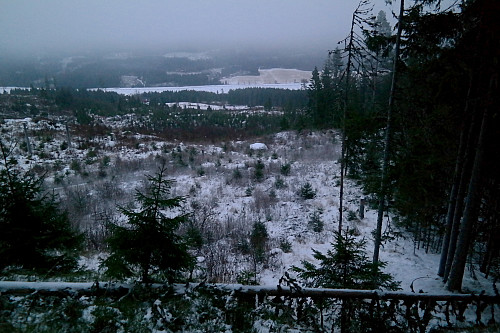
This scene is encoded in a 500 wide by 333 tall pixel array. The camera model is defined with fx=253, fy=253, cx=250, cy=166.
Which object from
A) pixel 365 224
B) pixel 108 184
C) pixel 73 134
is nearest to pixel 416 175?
pixel 365 224

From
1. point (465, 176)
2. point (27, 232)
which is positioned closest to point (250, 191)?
point (465, 176)

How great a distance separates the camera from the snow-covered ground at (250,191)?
9.34 metres

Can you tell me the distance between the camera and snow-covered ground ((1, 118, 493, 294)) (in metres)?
9.34

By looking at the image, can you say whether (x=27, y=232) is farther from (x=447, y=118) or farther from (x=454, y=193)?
(x=454, y=193)

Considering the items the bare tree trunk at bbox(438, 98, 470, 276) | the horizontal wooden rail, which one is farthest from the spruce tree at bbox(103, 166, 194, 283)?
the bare tree trunk at bbox(438, 98, 470, 276)

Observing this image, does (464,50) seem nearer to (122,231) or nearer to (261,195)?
(122,231)

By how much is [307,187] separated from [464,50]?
11517mm

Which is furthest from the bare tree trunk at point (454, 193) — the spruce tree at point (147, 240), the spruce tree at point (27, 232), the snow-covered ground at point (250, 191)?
the spruce tree at point (27, 232)

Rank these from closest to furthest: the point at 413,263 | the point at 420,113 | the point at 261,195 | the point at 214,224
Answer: the point at 420,113, the point at 413,263, the point at 214,224, the point at 261,195

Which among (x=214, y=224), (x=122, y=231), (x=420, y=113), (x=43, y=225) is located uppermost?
(x=420, y=113)

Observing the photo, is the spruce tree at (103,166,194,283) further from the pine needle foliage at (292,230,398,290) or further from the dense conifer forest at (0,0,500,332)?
the pine needle foliage at (292,230,398,290)

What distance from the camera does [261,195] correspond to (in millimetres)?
15977

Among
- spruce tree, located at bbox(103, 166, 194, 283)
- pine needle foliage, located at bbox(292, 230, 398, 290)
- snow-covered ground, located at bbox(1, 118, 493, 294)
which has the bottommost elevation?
snow-covered ground, located at bbox(1, 118, 493, 294)

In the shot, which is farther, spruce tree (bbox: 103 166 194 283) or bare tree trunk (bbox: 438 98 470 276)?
bare tree trunk (bbox: 438 98 470 276)
